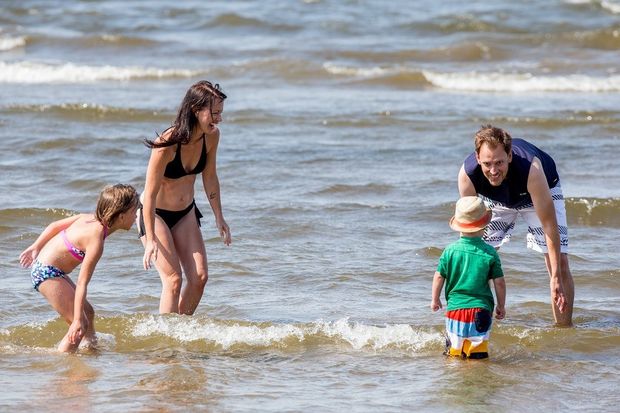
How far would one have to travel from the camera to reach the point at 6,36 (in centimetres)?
2566

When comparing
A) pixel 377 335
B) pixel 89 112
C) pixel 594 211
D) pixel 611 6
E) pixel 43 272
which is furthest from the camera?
pixel 611 6

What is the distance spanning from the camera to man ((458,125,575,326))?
653 centimetres

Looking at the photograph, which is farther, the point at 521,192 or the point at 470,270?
the point at 521,192

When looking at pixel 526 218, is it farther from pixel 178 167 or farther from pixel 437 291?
pixel 178 167

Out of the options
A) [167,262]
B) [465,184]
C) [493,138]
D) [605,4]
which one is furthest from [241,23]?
[493,138]

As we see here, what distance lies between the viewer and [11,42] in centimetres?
2491

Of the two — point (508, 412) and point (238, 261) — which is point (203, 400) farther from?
point (238, 261)

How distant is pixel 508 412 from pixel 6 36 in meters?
21.8

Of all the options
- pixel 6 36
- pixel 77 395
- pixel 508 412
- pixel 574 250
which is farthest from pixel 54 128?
pixel 6 36

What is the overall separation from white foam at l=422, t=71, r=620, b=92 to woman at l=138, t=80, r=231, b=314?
42.1 feet

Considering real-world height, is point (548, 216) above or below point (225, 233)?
above

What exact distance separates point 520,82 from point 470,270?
45.6 feet

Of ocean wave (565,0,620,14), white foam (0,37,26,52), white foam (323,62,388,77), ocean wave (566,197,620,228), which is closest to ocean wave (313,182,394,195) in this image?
ocean wave (566,197,620,228)

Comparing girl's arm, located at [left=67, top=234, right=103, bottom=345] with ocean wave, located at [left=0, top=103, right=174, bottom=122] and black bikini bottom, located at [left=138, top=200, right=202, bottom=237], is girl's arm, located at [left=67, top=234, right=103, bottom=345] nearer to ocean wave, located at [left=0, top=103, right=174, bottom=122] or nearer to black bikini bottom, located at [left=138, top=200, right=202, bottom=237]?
black bikini bottom, located at [left=138, top=200, right=202, bottom=237]
